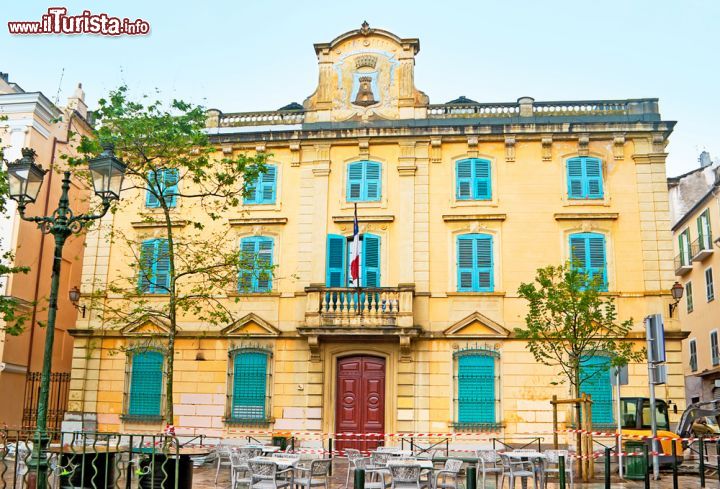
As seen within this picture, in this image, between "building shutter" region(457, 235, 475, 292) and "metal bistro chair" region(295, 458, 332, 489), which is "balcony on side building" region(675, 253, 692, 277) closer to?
"building shutter" region(457, 235, 475, 292)

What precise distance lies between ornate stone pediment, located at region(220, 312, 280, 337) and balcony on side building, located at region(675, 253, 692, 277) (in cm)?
1953

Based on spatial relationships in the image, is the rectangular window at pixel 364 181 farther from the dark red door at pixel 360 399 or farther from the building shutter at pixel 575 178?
the building shutter at pixel 575 178

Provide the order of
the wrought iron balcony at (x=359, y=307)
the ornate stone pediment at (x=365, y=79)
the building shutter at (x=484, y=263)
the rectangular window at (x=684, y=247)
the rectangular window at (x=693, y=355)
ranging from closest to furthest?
the wrought iron balcony at (x=359, y=307), the building shutter at (x=484, y=263), the ornate stone pediment at (x=365, y=79), the rectangular window at (x=693, y=355), the rectangular window at (x=684, y=247)

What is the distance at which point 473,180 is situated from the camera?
21344mm

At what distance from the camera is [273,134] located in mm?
22109

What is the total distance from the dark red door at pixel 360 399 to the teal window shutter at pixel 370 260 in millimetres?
2107

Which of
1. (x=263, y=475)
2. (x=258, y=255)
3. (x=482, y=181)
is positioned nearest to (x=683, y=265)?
(x=482, y=181)

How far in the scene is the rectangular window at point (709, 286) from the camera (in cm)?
2930

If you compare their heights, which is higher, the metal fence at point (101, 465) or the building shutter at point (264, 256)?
the building shutter at point (264, 256)

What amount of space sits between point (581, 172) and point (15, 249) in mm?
16406

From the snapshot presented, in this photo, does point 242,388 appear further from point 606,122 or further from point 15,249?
point 606,122

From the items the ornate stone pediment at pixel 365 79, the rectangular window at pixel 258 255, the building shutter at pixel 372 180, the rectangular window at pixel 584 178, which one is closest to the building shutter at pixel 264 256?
the rectangular window at pixel 258 255

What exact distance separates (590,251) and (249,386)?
32.7 feet

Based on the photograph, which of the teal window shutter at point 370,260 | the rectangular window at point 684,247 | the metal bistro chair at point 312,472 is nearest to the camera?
the metal bistro chair at point 312,472
